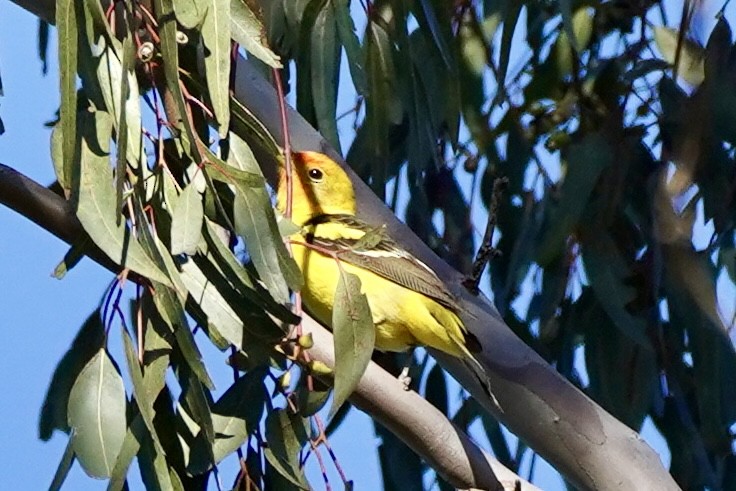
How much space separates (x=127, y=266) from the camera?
1543 mm

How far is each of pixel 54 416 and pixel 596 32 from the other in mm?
1326

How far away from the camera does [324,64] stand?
7.54 ft

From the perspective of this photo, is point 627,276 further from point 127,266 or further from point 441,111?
point 127,266

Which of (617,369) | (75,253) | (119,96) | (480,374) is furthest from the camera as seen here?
(617,369)

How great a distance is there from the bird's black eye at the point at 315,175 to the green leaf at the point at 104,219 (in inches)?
42.0

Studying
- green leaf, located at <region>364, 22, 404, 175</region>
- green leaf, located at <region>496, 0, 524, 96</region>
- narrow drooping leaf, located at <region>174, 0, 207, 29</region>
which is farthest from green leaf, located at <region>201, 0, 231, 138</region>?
green leaf, located at <region>496, 0, 524, 96</region>

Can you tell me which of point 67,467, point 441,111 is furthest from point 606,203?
point 67,467

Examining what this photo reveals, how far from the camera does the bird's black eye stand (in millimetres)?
2680

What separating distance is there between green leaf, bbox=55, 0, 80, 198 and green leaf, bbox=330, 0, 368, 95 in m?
0.69

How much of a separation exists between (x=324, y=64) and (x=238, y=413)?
70 cm

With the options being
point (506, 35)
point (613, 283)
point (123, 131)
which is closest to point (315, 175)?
point (506, 35)

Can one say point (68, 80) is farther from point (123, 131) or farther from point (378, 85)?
point (378, 85)

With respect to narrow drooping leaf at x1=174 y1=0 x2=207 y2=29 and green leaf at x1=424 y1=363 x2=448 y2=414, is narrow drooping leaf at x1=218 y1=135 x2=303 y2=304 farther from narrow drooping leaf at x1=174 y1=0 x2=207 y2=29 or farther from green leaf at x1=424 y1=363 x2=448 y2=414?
green leaf at x1=424 y1=363 x2=448 y2=414

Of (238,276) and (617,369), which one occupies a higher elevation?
(617,369)
